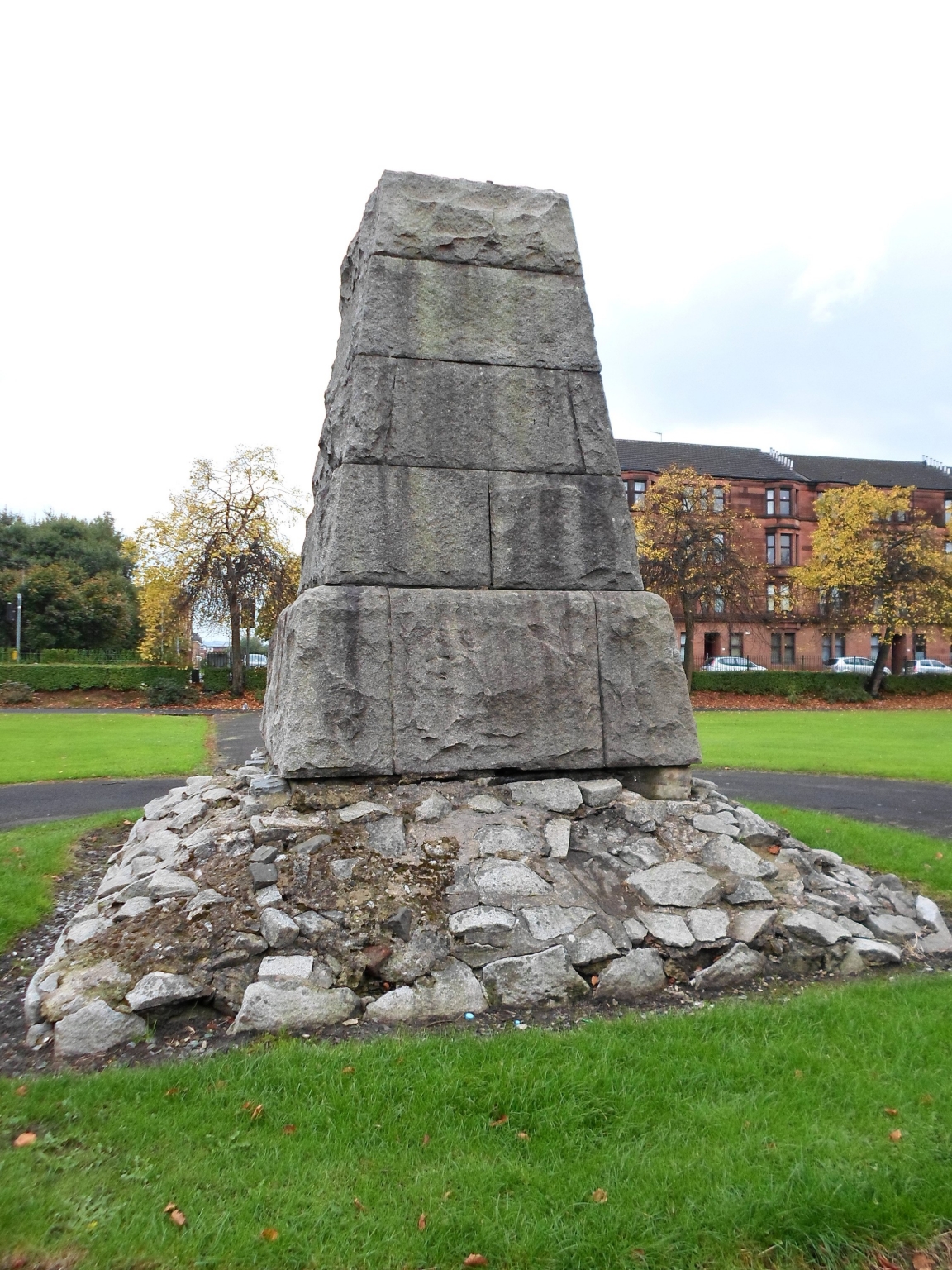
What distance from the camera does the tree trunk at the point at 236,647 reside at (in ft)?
108

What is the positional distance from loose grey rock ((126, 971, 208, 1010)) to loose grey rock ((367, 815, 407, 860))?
111 cm

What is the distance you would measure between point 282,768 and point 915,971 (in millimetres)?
3446

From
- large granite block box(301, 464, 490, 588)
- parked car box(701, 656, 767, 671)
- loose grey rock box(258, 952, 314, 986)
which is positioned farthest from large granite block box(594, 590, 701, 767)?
parked car box(701, 656, 767, 671)

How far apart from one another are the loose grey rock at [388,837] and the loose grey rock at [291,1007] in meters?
0.84

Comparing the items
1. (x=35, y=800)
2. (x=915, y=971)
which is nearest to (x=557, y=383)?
(x=915, y=971)

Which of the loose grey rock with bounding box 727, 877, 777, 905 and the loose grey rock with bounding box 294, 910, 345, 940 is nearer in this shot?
the loose grey rock with bounding box 294, 910, 345, 940

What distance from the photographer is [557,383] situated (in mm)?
5633

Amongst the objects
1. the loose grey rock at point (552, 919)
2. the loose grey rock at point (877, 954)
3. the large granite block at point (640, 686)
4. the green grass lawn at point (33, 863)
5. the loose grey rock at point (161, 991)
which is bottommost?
the green grass lawn at point (33, 863)

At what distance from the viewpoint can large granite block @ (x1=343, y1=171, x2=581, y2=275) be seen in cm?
559

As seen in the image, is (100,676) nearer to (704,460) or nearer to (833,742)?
(833,742)

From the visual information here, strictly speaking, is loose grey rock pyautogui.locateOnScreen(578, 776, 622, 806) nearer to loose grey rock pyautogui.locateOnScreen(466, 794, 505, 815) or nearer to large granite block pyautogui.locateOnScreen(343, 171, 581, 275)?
loose grey rock pyautogui.locateOnScreen(466, 794, 505, 815)

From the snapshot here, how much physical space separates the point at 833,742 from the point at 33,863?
55.2 ft

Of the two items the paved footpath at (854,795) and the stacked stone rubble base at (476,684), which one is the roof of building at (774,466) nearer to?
the paved footpath at (854,795)

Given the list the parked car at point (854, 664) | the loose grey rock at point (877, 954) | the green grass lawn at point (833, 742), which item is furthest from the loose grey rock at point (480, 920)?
the parked car at point (854, 664)
